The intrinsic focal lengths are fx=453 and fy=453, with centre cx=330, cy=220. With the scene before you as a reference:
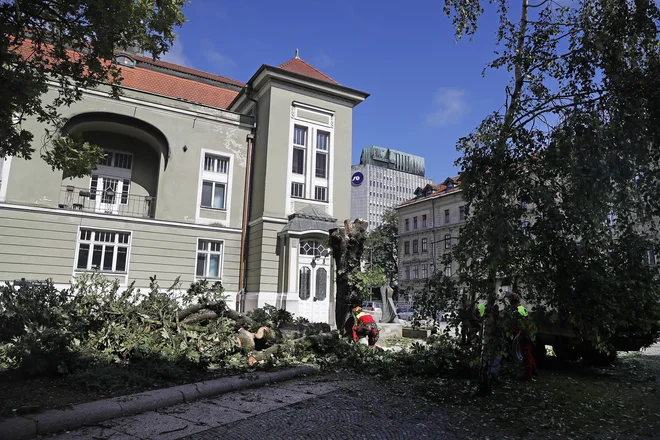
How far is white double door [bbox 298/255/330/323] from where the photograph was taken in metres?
21.1

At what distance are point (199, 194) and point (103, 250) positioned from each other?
16.0 feet

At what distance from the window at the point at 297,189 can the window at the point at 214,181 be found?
10.9 feet

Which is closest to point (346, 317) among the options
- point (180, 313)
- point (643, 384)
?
point (180, 313)

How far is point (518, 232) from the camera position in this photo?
565 cm

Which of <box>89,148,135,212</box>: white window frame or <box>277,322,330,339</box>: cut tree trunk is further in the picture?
<box>89,148,135,212</box>: white window frame

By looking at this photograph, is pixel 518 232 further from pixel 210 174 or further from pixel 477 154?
pixel 210 174

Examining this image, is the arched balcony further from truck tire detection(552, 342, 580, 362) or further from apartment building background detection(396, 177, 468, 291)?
apartment building background detection(396, 177, 468, 291)

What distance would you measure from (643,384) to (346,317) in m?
6.36

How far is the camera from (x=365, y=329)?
35.5 ft

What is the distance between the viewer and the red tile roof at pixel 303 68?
24156 millimetres

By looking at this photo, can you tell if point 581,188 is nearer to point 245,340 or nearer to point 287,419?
point 287,419

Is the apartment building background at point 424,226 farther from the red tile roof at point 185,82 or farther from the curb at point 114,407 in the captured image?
the curb at point 114,407

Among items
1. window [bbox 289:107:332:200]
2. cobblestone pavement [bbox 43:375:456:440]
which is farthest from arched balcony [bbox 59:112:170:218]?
cobblestone pavement [bbox 43:375:456:440]

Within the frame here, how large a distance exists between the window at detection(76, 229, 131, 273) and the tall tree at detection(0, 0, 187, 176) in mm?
10639
